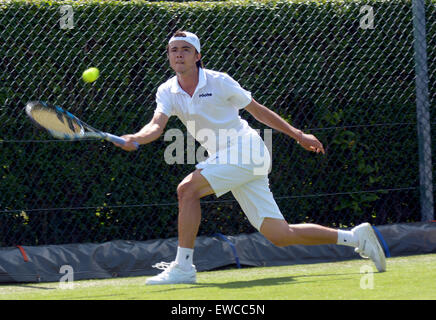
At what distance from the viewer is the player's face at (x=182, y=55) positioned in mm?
5156

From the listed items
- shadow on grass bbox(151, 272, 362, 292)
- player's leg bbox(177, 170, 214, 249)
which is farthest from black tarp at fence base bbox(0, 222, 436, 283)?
player's leg bbox(177, 170, 214, 249)

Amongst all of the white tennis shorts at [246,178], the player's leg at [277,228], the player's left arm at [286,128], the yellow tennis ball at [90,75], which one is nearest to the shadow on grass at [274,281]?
the player's leg at [277,228]

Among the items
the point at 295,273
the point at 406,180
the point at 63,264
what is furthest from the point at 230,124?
the point at 406,180

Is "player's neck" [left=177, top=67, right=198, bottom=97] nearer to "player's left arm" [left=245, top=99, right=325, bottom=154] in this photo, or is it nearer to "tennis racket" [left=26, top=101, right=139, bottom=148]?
"player's left arm" [left=245, top=99, right=325, bottom=154]

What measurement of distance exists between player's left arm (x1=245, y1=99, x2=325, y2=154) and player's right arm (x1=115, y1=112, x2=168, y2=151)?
607mm

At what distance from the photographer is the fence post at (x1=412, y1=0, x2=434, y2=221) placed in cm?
696

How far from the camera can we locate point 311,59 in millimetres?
6949

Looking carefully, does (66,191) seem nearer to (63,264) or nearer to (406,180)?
(63,264)

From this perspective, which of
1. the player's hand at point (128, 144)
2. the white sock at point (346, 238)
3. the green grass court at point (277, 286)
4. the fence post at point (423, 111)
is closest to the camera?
the green grass court at point (277, 286)

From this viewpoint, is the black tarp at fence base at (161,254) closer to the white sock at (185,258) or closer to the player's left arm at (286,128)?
the white sock at (185,258)

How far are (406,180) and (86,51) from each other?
9.99ft

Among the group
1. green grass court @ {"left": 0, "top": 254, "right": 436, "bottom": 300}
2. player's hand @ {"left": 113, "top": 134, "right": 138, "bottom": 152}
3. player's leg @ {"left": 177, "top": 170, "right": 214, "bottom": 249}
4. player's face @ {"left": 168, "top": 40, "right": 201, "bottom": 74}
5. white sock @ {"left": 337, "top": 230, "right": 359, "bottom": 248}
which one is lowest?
green grass court @ {"left": 0, "top": 254, "right": 436, "bottom": 300}

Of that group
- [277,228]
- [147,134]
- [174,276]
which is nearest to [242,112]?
[277,228]
